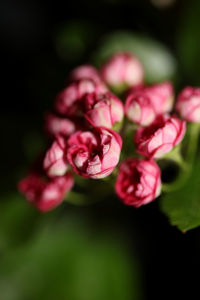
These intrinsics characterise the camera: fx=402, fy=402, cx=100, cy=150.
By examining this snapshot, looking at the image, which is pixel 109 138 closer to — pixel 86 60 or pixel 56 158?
pixel 56 158

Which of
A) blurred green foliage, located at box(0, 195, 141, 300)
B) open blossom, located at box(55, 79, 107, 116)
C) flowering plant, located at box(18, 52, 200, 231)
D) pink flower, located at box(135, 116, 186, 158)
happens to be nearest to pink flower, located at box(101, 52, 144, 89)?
flowering plant, located at box(18, 52, 200, 231)

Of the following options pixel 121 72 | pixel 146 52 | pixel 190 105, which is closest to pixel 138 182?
pixel 190 105

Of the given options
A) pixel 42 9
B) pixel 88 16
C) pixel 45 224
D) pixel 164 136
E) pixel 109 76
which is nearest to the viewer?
pixel 164 136

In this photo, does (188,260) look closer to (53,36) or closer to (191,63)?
(191,63)

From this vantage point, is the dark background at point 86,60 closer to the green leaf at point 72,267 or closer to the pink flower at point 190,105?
the green leaf at point 72,267

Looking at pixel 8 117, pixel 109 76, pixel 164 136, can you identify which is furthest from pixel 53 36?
pixel 164 136

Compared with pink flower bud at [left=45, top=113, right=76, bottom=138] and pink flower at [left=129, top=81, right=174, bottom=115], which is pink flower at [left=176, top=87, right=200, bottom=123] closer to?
pink flower at [left=129, top=81, right=174, bottom=115]
